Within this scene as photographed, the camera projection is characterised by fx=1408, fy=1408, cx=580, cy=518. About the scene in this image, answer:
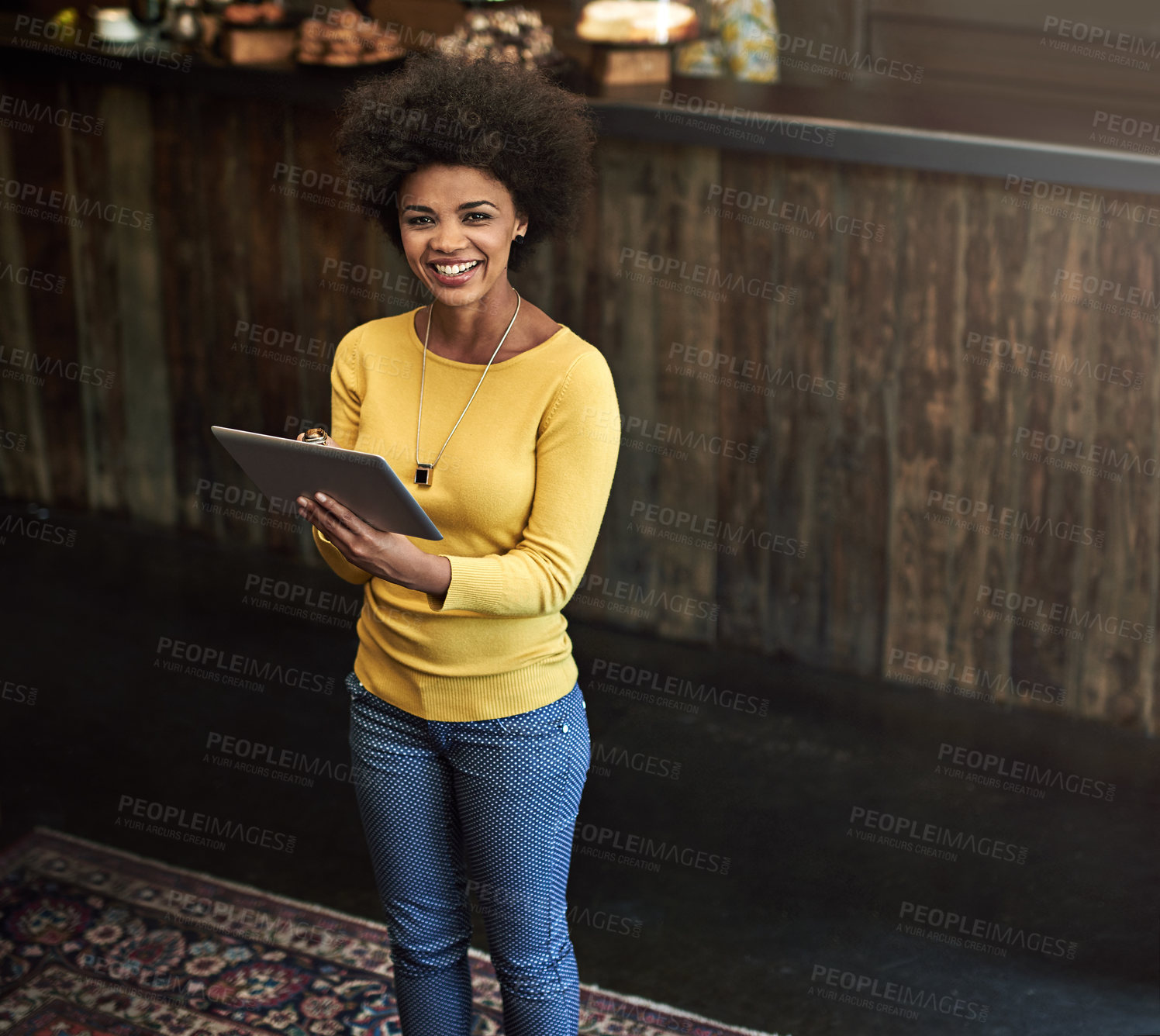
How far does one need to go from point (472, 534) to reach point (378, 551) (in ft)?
0.50

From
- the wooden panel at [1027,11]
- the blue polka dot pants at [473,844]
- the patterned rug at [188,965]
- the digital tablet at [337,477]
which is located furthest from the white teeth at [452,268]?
the wooden panel at [1027,11]

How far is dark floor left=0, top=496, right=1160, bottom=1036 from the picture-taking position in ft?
9.21

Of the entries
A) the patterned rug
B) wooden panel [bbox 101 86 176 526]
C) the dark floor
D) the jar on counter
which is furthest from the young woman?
wooden panel [bbox 101 86 176 526]

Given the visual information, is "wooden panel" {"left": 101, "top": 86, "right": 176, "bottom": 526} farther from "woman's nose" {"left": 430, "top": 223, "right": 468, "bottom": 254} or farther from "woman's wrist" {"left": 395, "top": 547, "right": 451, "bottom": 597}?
"woman's wrist" {"left": 395, "top": 547, "right": 451, "bottom": 597}

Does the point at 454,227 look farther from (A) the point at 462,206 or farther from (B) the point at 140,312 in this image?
(B) the point at 140,312

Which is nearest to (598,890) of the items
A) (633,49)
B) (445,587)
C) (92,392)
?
(445,587)

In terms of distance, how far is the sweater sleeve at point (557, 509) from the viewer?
1.87 meters

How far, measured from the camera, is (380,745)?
2.03 meters

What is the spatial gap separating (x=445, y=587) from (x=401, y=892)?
52cm

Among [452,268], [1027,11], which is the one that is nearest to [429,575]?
[452,268]

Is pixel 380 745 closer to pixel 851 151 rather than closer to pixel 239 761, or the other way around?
pixel 239 761

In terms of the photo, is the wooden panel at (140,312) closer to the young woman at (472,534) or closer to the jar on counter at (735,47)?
the jar on counter at (735,47)

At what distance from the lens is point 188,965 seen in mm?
2816

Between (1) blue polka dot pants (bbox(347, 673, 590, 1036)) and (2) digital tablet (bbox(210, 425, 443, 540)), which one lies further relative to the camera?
(1) blue polka dot pants (bbox(347, 673, 590, 1036))
